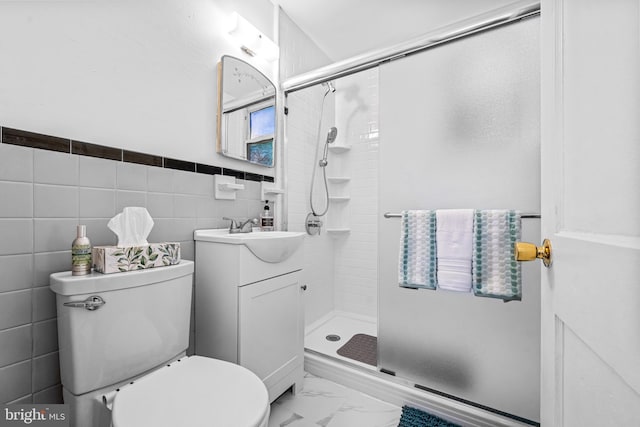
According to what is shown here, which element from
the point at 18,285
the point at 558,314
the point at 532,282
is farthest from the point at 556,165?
the point at 18,285

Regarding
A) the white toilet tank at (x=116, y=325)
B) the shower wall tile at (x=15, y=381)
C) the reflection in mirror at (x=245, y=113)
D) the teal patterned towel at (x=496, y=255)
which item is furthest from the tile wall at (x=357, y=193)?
the shower wall tile at (x=15, y=381)

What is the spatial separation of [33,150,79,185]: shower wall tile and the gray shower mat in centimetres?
166

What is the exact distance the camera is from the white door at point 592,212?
0.30 metres

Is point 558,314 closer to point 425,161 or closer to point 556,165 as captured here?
point 556,165

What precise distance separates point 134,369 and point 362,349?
1.38 metres

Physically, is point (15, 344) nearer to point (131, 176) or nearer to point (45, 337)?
point (45, 337)

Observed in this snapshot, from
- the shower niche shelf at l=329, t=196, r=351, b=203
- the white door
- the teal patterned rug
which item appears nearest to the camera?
the white door

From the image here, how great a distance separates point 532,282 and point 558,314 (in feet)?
2.63

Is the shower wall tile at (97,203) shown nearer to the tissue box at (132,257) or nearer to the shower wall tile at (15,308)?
the tissue box at (132,257)

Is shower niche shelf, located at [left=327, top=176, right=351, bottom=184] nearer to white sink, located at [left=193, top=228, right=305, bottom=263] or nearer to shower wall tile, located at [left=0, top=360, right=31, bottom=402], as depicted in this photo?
white sink, located at [left=193, top=228, right=305, bottom=263]

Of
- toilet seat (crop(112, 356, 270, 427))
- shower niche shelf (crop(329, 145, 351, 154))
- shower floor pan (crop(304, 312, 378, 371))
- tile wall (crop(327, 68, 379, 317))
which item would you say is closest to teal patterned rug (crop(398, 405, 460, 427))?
shower floor pan (crop(304, 312, 378, 371))

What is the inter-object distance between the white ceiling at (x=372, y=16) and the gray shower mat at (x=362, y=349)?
1921 mm

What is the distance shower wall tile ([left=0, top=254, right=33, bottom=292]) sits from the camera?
846 mm

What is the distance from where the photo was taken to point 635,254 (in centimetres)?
27
